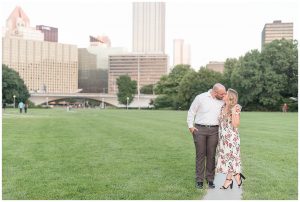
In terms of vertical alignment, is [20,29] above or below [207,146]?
above

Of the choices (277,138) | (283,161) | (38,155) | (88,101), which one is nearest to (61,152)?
(38,155)

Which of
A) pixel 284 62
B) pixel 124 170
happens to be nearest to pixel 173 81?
pixel 284 62

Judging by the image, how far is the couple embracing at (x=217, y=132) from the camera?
8336mm

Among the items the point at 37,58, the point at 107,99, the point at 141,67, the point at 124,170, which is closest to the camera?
the point at 124,170

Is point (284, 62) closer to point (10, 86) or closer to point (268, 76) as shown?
point (268, 76)

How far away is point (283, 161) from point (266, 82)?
56.0m

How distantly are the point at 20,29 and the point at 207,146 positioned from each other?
583ft

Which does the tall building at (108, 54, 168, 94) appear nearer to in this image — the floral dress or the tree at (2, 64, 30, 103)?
the tree at (2, 64, 30, 103)

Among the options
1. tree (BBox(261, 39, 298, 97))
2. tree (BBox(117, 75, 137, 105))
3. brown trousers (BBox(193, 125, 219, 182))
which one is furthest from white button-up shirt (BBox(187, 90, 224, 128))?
tree (BBox(117, 75, 137, 105))

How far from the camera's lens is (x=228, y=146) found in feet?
27.7

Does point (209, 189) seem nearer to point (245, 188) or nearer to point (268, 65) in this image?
point (245, 188)

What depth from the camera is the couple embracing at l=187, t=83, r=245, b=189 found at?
8336 millimetres

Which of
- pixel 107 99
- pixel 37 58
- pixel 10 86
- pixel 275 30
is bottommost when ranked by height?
pixel 107 99

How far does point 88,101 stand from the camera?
164 metres
